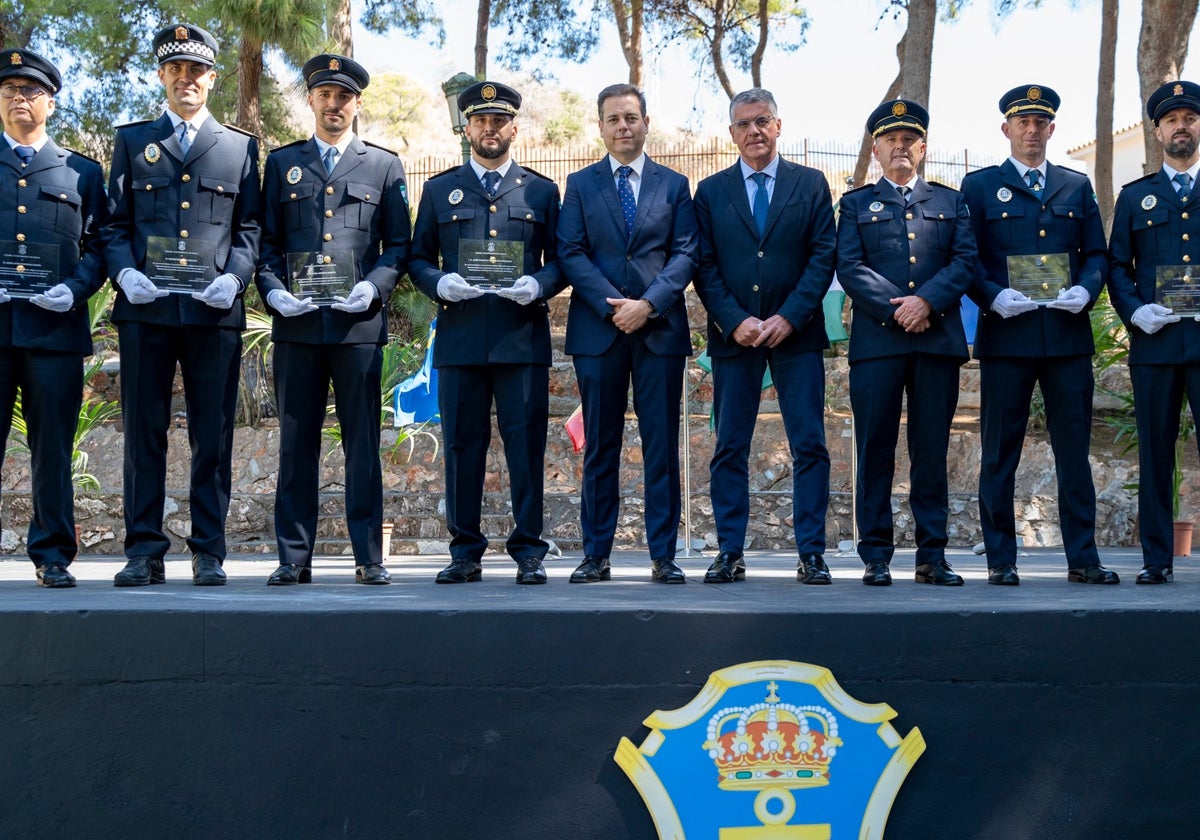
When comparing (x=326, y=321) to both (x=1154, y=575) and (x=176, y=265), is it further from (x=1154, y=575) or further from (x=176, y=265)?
(x=1154, y=575)

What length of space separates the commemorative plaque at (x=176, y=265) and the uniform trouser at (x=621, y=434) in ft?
4.77

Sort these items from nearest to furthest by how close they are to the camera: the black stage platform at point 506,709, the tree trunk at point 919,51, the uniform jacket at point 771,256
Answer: the black stage platform at point 506,709, the uniform jacket at point 771,256, the tree trunk at point 919,51

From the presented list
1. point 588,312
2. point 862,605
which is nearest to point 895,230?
point 588,312

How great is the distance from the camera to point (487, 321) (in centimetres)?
471

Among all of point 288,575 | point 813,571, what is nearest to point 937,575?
point 813,571

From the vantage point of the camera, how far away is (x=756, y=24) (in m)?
22.6

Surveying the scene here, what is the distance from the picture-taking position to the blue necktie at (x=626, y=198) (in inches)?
189

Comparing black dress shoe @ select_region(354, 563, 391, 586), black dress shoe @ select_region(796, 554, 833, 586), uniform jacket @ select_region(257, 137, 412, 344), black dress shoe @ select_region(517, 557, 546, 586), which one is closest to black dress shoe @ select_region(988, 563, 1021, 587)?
black dress shoe @ select_region(796, 554, 833, 586)

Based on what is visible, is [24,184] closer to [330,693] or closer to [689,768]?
[330,693]

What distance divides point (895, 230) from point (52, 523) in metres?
3.37

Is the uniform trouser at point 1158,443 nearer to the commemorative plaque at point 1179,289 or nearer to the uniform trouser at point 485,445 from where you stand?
the commemorative plaque at point 1179,289

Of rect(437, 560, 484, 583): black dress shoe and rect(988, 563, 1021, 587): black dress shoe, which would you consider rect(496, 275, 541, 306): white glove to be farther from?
rect(988, 563, 1021, 587): black dress shoe

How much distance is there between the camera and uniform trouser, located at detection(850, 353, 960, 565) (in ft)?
Result: 15.4

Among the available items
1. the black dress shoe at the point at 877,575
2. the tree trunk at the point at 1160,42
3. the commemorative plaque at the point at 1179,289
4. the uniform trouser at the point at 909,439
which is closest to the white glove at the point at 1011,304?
the uniform trouser at the point at 909,439
